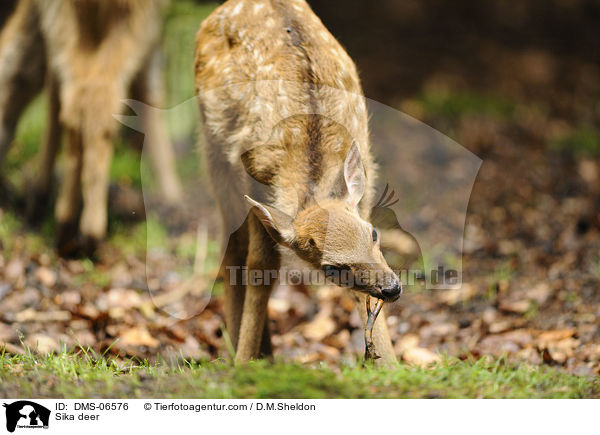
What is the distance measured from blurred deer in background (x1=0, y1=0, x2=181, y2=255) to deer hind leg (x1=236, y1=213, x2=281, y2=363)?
201cm

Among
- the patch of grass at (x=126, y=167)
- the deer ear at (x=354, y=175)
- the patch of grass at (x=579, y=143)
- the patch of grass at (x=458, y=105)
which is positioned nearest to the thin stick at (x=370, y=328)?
the deer ear at (x=354, y=175)

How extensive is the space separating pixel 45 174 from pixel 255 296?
2.98 metres

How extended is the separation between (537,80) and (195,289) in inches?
240

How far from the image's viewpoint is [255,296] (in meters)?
3.82

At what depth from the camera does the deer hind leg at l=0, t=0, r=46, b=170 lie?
5496 millimetres

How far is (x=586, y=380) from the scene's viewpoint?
3574mm

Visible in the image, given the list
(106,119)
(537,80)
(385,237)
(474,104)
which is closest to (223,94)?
(385,237)

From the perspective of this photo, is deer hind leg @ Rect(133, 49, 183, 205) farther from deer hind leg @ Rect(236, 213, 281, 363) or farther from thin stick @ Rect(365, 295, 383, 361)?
thin stick @ Rect(365, 295, 383, 361)

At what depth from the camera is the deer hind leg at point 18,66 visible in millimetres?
5496

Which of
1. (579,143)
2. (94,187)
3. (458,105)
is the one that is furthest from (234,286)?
(458,105)

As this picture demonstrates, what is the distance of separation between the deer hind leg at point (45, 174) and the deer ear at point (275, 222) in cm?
310

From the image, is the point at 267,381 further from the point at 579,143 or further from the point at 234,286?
the point at 579,143
